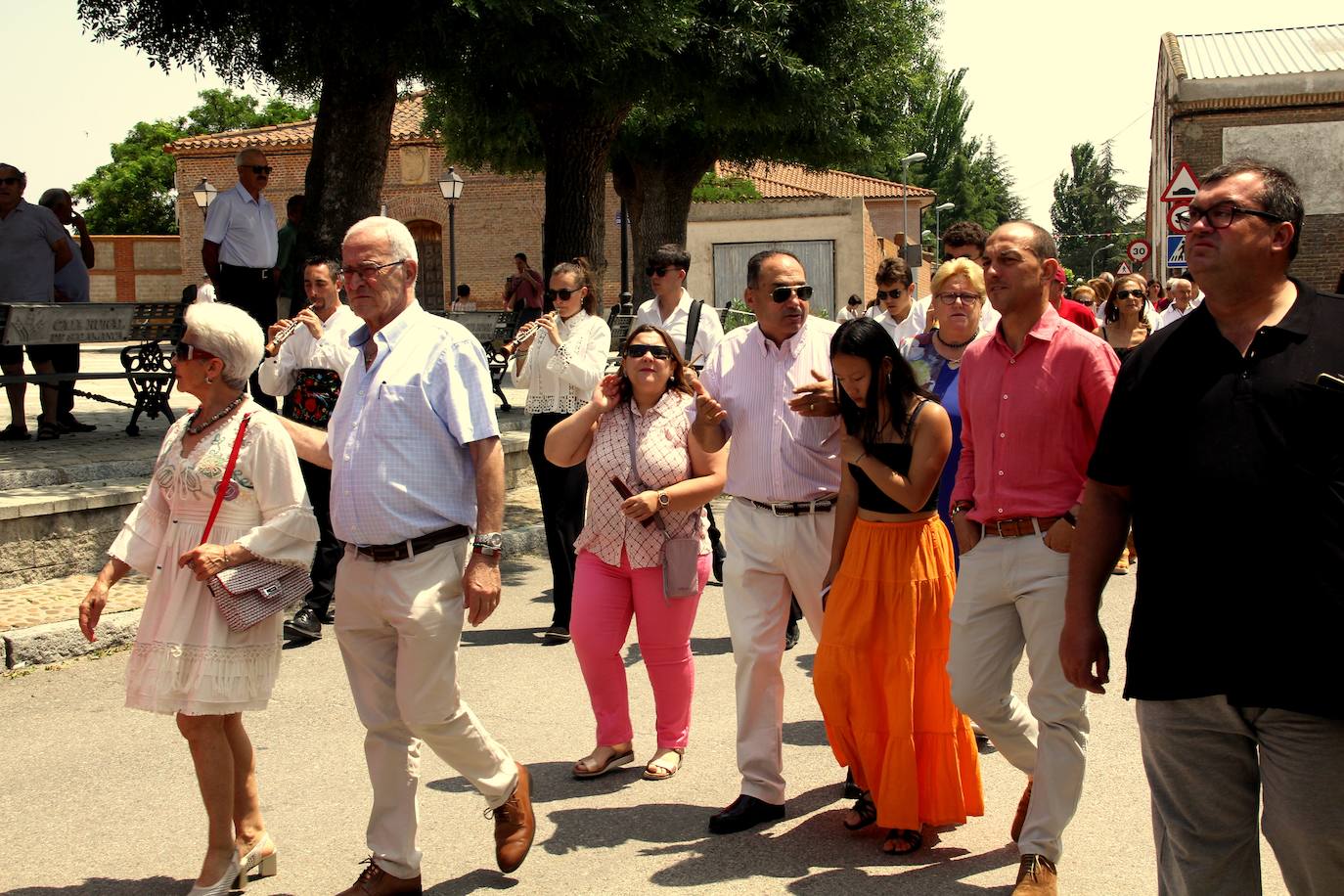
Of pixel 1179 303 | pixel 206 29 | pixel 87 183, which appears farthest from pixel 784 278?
pixel 87 183

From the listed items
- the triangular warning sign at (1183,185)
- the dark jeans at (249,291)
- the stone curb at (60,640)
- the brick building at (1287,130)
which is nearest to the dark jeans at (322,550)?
the stone curb at (60,640)

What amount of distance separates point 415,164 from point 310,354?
41.1 meters

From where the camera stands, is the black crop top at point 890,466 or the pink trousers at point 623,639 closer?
the black crop top at point 890,466

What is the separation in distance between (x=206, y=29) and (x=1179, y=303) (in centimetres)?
1026

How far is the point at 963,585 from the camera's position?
4547 millimetres

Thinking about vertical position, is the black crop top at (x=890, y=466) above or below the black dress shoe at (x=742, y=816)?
above

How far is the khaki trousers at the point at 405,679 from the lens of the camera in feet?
14.0

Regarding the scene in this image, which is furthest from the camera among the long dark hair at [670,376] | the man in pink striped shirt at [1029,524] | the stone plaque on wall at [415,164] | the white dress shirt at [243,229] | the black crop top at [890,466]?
the stone plaque on wall at [415,164]

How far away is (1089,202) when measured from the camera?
427 feet

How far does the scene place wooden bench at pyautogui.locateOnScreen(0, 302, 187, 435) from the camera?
11055 millimetres

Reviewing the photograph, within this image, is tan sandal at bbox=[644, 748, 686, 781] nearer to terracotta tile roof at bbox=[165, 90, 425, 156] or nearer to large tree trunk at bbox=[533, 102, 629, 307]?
large tree trunk at bbox=[533, 102, 629, 307]

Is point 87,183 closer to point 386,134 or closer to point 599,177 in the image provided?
point 599,177

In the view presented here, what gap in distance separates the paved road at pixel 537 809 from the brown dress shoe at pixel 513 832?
0.09 metres

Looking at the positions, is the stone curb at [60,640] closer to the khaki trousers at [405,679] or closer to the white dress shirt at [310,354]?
the white dress shirt at [310,354]
